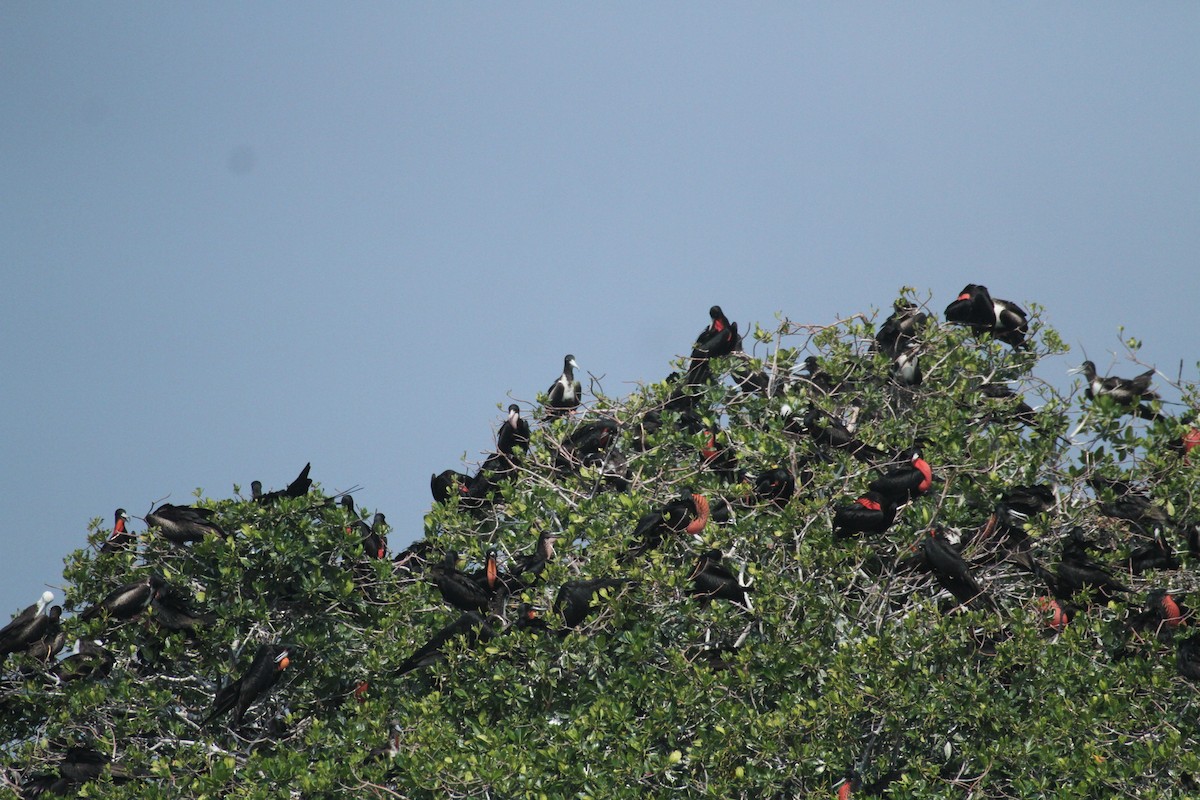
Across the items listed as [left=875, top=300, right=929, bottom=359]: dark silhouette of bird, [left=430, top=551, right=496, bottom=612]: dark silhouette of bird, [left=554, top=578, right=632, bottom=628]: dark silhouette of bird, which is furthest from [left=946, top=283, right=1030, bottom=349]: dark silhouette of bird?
[left=430, top=551, right=496, bottom=612]: dark silhouette of bird

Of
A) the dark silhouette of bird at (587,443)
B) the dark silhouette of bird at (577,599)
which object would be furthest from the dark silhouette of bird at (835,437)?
the dark silhouette of bird at (577,599)

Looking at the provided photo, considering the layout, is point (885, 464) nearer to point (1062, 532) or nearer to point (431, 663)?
point (1062, 532)

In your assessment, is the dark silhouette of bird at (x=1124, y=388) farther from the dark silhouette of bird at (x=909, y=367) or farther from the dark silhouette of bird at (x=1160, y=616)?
the dark silhouette of bird at (x=1160, y=616)

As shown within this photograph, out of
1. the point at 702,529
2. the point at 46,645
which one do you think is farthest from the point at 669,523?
the point at 46,645

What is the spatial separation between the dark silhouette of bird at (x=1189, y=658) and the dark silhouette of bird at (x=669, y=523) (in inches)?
119

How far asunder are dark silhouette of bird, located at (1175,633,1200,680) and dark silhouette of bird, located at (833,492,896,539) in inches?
74.5

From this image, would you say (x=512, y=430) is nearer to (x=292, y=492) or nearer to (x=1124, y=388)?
(x=292, y=492)

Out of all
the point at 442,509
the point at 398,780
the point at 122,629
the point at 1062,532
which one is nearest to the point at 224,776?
the point at 398,780

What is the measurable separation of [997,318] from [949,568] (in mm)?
3389

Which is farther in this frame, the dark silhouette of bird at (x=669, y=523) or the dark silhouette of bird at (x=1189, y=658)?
the dark silhouette of bird at (x=669, y=523)

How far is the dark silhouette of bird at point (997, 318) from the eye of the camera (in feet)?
35.5

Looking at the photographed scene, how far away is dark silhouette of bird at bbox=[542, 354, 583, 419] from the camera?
36.7 ft

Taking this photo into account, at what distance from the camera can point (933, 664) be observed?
7.93 metres

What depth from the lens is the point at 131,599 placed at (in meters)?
9.42
